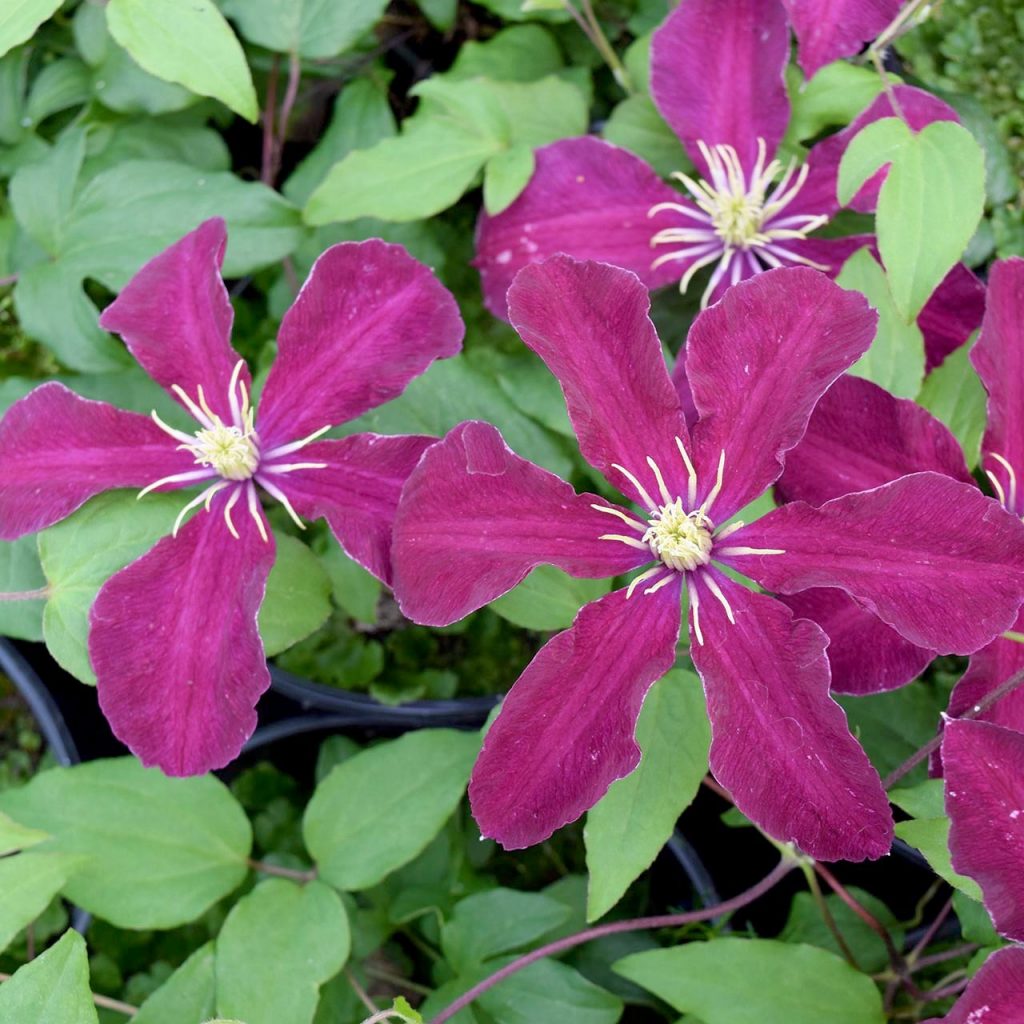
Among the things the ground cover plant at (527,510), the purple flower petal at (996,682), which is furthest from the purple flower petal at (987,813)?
the purple flower petal at (996,682)

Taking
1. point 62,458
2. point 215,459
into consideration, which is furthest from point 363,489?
point 62,458

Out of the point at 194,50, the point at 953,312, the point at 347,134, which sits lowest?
the point at 953,312

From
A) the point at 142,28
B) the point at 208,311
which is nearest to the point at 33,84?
the point at 142,28

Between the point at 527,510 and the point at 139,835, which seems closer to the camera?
the point at 527,510

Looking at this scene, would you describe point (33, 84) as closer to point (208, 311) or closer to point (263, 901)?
point (208, 311)

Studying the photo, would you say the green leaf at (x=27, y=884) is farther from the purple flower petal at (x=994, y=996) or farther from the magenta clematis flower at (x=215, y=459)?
the purple flower petal at (x=994, y=996)

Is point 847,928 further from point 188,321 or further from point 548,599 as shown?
point 188,321
